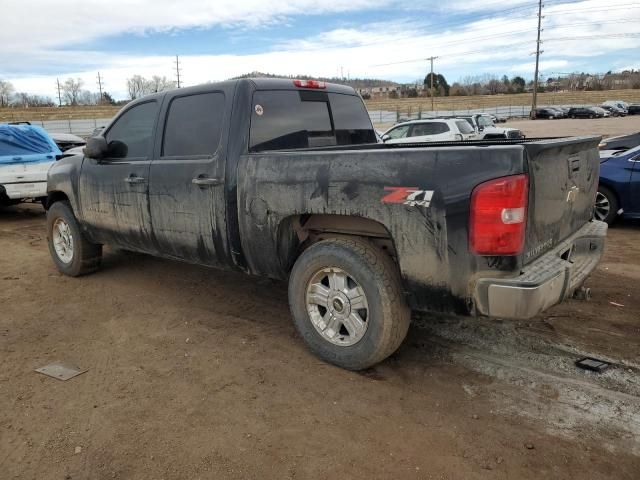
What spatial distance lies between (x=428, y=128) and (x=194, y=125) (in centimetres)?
1252

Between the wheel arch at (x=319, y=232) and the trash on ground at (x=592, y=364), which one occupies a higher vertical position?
the wheel arch at (x=319, y=232)

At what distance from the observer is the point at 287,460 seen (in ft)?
8.89

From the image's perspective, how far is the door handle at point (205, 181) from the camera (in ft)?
13.2

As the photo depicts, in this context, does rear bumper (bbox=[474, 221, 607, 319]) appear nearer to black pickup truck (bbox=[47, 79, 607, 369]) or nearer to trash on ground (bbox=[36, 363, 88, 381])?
black pickup truck (bbox=[47, 79, 607, 369])

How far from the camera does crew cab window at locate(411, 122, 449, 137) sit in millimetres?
15695

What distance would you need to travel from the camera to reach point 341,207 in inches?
131

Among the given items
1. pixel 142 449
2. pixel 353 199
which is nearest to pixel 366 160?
pixel 353 199

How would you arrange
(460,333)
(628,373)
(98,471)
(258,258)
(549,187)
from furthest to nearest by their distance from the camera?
(460,333), (258,258), (628,373), (549,187), (98,471)

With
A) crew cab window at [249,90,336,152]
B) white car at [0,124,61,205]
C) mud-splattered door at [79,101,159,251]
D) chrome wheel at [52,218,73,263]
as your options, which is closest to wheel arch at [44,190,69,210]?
chrome wheel at [52,218,73,263]

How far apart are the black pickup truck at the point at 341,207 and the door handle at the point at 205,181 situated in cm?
1

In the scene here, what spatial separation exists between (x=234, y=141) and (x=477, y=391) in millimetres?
2449

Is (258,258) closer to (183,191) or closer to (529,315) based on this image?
(183,191)

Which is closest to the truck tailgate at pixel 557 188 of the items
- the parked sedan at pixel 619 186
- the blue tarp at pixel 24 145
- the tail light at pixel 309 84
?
the tail light at pixel 309 84

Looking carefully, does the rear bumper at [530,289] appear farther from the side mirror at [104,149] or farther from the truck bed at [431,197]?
the side mirror at [104,149]
